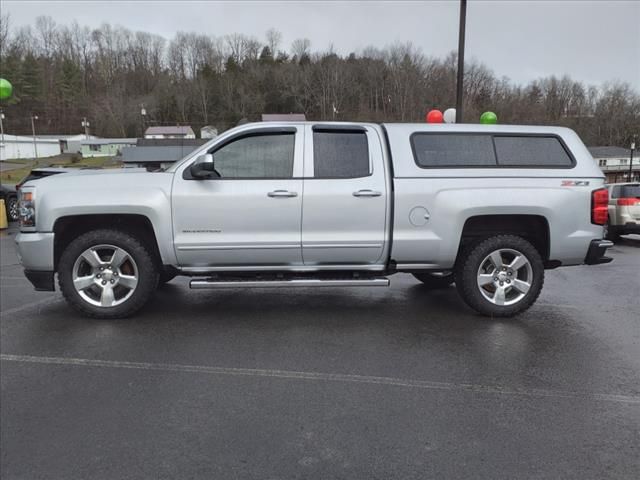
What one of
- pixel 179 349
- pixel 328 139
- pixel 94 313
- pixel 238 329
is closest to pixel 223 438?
pixel 179 349

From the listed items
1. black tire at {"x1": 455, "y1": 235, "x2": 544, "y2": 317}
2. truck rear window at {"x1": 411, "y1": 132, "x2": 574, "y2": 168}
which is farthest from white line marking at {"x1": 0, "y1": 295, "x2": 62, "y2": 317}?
black tire at {"x1": 455, "y1": 235, "x2": 544, "y2": 317}

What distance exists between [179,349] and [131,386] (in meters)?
0.76

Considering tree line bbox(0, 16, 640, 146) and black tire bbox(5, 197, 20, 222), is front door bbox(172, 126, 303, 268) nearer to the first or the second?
black tire bbox(5, 197, 20, 222)

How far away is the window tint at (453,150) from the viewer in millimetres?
4957

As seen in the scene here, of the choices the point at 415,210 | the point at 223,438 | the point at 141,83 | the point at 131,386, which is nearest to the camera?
the point at 223,438

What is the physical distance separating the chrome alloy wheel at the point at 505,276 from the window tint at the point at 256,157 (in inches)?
87.3

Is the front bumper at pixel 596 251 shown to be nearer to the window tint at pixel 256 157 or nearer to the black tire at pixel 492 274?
the black tire at pixel 492 274

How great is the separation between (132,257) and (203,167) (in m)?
1.15

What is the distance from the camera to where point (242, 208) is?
4742mm

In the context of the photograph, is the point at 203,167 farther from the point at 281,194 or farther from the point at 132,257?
the point at 132,257

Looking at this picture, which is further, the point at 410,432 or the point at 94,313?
the point at 94,313

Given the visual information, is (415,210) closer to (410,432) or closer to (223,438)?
(410,432)

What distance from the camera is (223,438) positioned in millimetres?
2775

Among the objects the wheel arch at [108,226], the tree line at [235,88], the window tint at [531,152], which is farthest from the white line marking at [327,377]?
the tree line at [235,88]
